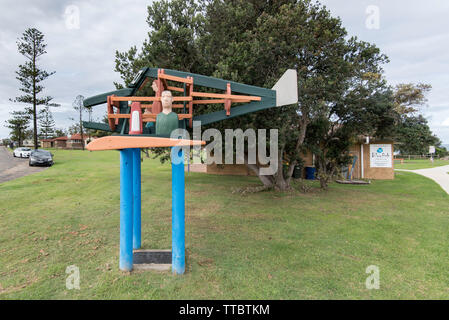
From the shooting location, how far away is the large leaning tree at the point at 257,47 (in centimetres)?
730

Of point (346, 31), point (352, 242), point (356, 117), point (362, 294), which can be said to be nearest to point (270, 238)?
point (352, 242)

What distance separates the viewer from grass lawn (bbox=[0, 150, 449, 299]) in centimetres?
313

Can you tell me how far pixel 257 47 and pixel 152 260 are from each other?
6.35 m

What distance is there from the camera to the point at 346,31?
859 centimetres

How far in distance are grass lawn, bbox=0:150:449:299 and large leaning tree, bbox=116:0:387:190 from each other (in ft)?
10.9

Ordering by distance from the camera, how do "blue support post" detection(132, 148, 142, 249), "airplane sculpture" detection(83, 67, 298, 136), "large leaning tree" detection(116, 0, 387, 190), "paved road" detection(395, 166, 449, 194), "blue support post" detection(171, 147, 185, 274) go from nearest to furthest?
"blue support post" detection(171, 147, 185, 274) → "airplane sculpture" detection(83, 67, 298, 136) → "blue support post" detection(132, 148, 142, 249) → "large leaning tree" detection(116, 0, 387, 190) → "paved road" detection(395, 166, 449, 194)

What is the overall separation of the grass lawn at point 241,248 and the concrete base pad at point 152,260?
16 cm

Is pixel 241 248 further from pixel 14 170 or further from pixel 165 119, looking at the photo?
pixel 14 170

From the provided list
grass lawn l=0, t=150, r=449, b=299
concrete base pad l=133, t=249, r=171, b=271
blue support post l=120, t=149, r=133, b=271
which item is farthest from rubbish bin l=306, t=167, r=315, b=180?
blue support post l=120, t=149, r=133, b=271

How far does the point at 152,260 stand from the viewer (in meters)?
3.85

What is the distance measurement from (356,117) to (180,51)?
8.34 meters

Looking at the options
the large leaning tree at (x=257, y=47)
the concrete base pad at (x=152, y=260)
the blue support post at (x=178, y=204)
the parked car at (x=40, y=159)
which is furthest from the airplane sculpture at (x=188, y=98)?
the parked car at (x=40, y=159)

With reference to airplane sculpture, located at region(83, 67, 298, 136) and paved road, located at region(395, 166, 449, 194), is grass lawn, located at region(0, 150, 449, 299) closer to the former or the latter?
airplane sculpture, located at region(83, 67, 298, 136)
